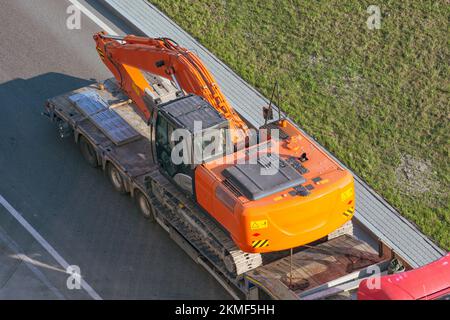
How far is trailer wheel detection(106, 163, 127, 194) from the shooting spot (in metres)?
25.9

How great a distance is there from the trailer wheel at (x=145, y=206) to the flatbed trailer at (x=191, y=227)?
8 centimetres

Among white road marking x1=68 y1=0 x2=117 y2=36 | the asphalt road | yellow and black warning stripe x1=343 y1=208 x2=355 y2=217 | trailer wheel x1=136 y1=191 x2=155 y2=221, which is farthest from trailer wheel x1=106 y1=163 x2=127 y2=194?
white road marking x1=68 y1=0 x2=117 y2=36

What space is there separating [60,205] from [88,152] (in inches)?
75.0

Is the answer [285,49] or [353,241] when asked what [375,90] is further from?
[353,241]

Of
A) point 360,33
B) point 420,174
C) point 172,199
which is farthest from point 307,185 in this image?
point 360,33

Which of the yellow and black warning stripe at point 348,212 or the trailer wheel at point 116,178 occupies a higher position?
the yellow and black warning stripe at point 348,212

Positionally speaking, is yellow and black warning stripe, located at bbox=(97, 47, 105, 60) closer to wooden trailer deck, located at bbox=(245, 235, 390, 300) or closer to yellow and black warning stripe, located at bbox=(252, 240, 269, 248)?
wooden trailer deck, located at bbox=(245, 235, 390, 300)

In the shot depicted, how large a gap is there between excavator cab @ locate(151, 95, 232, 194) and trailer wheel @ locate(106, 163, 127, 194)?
222cm

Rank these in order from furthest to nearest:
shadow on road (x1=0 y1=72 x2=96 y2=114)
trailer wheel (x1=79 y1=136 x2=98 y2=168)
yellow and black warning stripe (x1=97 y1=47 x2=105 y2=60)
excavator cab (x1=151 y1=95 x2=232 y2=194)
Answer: shadow on road (x1=0 y1=72 x2=96 y2=114), yellow and black warning stripe (x1=97 y1=47 x2=105 y2=60), trailer wheel (x1=79 y1=136 x2=98 y2=168), excavator cab (x1=151 y1=95 x2=232 y2=194)

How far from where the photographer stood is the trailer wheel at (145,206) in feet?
82.6

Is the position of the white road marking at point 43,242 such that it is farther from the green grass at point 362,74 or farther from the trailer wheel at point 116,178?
the green grass at point 362,74

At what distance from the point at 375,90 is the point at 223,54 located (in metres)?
5.01

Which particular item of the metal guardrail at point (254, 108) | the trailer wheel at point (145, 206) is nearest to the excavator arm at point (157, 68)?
the trailer wheel at point (145, 206)

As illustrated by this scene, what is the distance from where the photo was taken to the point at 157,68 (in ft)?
84.0
